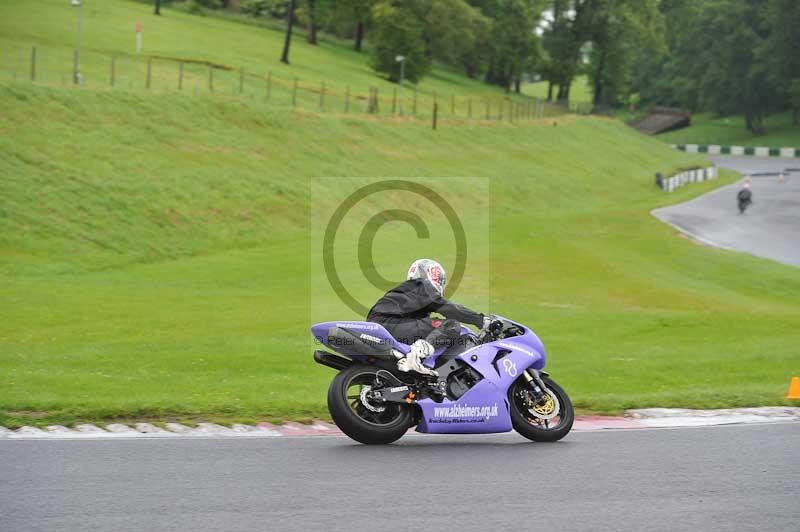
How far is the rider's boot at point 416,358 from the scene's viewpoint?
412 inches

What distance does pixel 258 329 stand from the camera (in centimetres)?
2272

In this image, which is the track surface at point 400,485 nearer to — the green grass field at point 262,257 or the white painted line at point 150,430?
the white painted line at point 150,430

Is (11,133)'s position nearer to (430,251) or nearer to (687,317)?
(430,251)

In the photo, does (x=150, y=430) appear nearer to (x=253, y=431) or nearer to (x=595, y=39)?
(x=253, y=431)

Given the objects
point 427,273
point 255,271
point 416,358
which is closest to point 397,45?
point 255,271

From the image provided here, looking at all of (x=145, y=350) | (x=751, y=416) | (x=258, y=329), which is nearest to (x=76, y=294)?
(x=258, y=329)

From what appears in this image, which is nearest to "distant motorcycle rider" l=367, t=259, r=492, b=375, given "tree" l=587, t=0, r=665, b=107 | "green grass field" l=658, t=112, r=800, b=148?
"green grass field" l=658, t=112, r=800, b=148

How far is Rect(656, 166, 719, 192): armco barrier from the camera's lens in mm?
80562

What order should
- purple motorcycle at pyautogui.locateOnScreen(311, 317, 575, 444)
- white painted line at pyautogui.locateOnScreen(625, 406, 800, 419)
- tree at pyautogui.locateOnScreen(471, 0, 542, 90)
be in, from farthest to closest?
tree at pyautogui.locateOnScreen(471, 0, 542, 90)
white painted line at pyautogui.locateOnScreen(625, 406, 800, 419)
purple motorcycle at pyautogui.locateOnScreen(311, 317, 575, 444)

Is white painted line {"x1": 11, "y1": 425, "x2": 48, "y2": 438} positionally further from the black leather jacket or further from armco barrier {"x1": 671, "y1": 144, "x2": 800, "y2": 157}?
armco barrier {"x1": 671, "y1": 144, "x2": 800, "y2": 157}

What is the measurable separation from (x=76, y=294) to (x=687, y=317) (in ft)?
52.0

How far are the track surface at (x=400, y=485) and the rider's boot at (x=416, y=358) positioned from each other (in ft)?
2.52

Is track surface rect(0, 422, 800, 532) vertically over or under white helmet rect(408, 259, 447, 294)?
under

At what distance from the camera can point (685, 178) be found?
8431 cm
